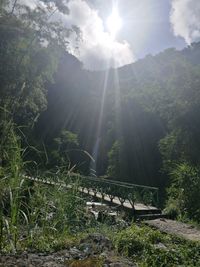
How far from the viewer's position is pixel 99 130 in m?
31.5

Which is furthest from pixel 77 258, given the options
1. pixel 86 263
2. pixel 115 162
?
pixel 115 162

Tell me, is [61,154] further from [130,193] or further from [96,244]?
[130,193]

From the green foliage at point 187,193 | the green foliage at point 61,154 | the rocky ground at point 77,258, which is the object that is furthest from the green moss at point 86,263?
the green foliage at point 187,193

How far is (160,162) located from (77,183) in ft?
60.1

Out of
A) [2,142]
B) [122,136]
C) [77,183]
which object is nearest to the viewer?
[2,142]

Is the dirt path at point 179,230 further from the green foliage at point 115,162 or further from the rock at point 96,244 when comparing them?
the green foliage at point 115,162

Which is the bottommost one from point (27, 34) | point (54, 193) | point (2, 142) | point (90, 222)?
point (90, 222)

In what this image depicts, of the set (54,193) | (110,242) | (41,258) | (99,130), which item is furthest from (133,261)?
(99,130)

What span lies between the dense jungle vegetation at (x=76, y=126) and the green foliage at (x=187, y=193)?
0.07ft

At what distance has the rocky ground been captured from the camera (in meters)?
2.02

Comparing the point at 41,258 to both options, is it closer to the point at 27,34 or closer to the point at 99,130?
the point at 27,34

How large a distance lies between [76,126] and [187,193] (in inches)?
1092

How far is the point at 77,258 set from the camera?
222 cm

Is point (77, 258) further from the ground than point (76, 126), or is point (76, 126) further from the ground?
point (76, 126)
